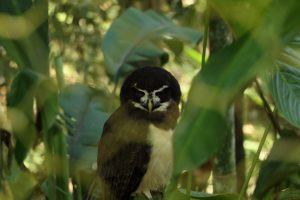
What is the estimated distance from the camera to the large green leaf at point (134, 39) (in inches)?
106

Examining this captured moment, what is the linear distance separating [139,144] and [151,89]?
0.68 feet

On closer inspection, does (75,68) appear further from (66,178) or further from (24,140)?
(24,140)

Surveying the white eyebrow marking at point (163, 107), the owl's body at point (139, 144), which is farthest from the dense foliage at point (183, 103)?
the white eyebrow marking at point (163, 107)

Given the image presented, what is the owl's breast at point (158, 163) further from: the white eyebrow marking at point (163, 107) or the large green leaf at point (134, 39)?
the large green leaf at point (134, 39)

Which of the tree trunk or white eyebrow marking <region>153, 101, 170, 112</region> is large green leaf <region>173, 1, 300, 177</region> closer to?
white eyebrow marking <region>153, 101, 170, 112</region>

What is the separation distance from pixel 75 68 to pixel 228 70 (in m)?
3.05

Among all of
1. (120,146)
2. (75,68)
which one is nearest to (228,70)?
(120,146)

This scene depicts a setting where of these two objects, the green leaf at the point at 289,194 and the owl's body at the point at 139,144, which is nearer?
the green leaf at the point at 289,194

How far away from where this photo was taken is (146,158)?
2289mm

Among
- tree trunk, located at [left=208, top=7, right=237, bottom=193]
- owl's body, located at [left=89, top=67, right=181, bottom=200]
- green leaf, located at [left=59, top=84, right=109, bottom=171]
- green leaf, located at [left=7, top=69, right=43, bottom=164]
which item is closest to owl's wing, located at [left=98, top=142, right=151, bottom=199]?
owl's body, located at [left=89, top=67, right=181, bottom=200]

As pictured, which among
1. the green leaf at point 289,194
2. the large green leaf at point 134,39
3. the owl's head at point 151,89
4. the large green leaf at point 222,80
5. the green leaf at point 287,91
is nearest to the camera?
the large green leaf at point 222,80

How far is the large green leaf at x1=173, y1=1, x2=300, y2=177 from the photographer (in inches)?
39.6

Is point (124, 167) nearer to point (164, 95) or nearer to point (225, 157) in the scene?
point (164, 95)

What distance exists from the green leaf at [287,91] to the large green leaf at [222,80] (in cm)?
55
